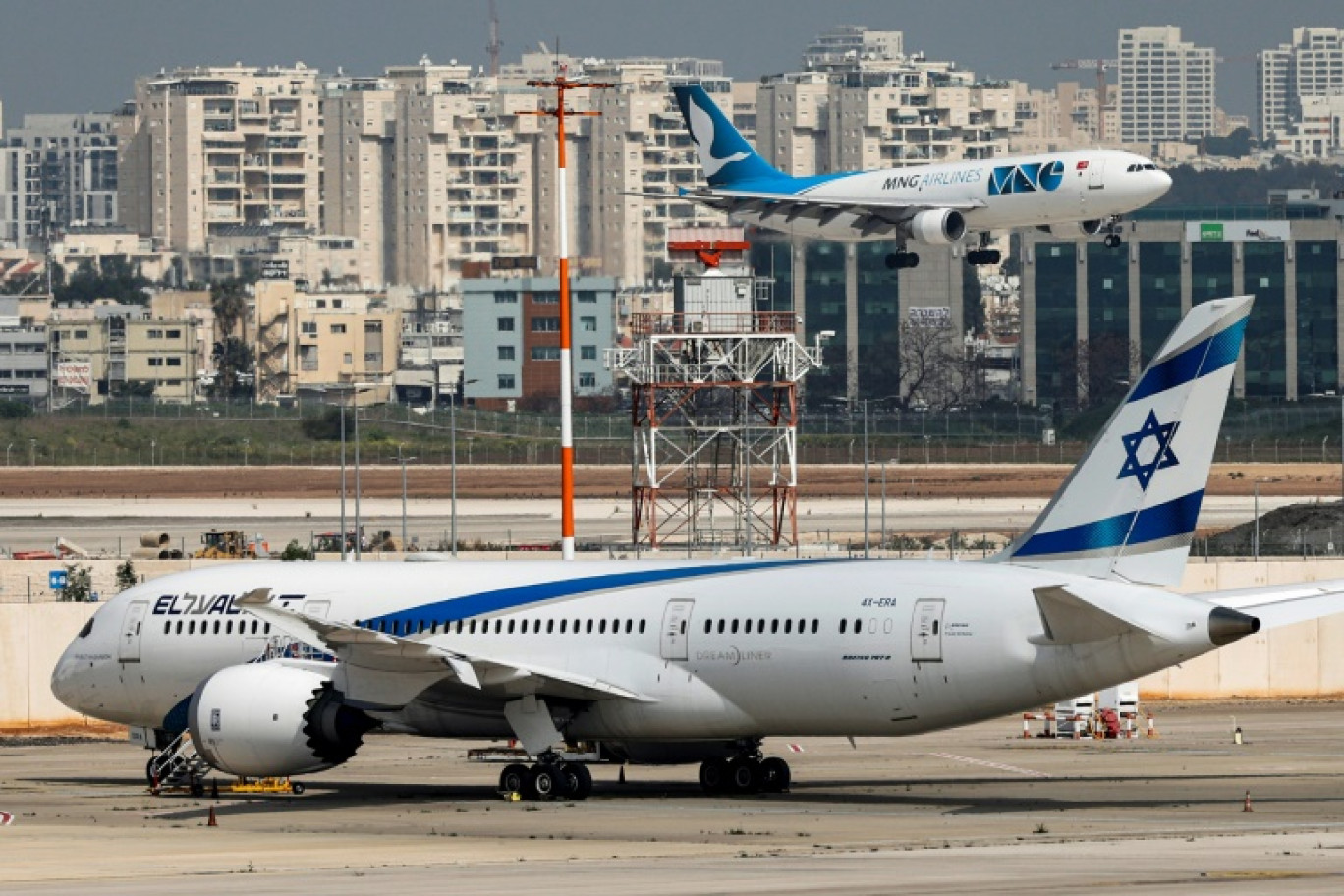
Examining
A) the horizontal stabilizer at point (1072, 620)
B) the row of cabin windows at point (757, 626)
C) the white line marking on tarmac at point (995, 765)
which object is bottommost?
the white line marking on tarmac at point (995, 765)

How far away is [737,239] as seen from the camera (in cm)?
8369

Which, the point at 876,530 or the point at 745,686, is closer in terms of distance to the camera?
the point at 745,686

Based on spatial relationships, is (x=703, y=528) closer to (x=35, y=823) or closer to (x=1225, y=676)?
(x=1225, y=676)

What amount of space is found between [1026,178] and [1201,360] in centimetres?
5091

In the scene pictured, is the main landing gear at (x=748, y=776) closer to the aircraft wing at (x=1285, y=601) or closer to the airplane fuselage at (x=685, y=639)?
the airplane fuselage at (x=685, y=639)

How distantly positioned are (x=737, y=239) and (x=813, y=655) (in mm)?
47474

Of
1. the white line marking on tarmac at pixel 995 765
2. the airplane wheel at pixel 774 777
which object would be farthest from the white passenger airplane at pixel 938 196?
the airplane wheel at pixel 774 777

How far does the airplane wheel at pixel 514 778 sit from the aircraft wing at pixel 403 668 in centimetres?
126

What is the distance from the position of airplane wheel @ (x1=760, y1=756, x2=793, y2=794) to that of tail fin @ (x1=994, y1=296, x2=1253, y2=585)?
6198 mm

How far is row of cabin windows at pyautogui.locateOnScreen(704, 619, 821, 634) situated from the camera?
37.4 meters

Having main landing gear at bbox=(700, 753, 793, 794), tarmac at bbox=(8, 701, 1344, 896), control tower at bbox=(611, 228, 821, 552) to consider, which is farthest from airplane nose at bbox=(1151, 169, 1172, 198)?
main landing gear at bbox=(700, 753, 793, 794)

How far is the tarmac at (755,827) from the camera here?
2848cm

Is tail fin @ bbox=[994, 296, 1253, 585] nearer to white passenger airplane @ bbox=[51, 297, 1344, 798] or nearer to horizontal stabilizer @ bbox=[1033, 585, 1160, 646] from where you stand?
white passenger airplane @ bbox=[51, 297, 1344, 798]

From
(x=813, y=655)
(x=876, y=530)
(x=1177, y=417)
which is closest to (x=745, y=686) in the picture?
(x=813, y=655)
